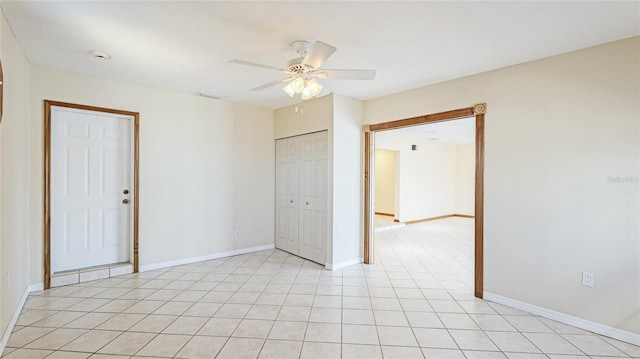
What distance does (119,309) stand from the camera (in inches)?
113

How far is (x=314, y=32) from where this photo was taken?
238 cm

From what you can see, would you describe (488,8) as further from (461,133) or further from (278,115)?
(461,133)

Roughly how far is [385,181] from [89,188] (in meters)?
7.63

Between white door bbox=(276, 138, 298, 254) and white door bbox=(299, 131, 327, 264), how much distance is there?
0.55ft

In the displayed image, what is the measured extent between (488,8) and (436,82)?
1550 mm

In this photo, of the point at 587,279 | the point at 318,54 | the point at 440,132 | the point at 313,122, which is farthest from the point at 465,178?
the point at 318,54

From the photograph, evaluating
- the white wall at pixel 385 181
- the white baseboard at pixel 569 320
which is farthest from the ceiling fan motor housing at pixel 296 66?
the white wall at pixel 385 181

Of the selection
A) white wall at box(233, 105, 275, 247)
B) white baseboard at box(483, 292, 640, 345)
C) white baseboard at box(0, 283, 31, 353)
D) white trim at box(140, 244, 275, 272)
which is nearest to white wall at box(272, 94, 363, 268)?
white wall at box(233, 105, 275, 247)

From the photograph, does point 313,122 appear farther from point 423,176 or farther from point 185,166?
point 423,176

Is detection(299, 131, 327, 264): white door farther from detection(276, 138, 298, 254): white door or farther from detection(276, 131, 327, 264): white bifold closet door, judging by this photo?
detection(276, 138, 298, 254): white door

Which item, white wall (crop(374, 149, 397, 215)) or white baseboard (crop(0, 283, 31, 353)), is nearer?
white baseboard (crop(0, 283, 31, 353))

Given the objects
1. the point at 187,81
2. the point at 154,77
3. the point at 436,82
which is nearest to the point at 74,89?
the point at 154,77

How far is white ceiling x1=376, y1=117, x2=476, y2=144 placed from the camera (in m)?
6.20

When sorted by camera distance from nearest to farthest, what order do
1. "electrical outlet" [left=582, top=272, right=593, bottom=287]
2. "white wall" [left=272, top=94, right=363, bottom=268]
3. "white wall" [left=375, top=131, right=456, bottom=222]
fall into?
"electrical outlet" [left=582, top=272, right=593, bottom=287]
"white wall" [left=272, top=94, right=363, bottom=268]
"white wall" [left=375, top=131, right=456, bottom=222]
